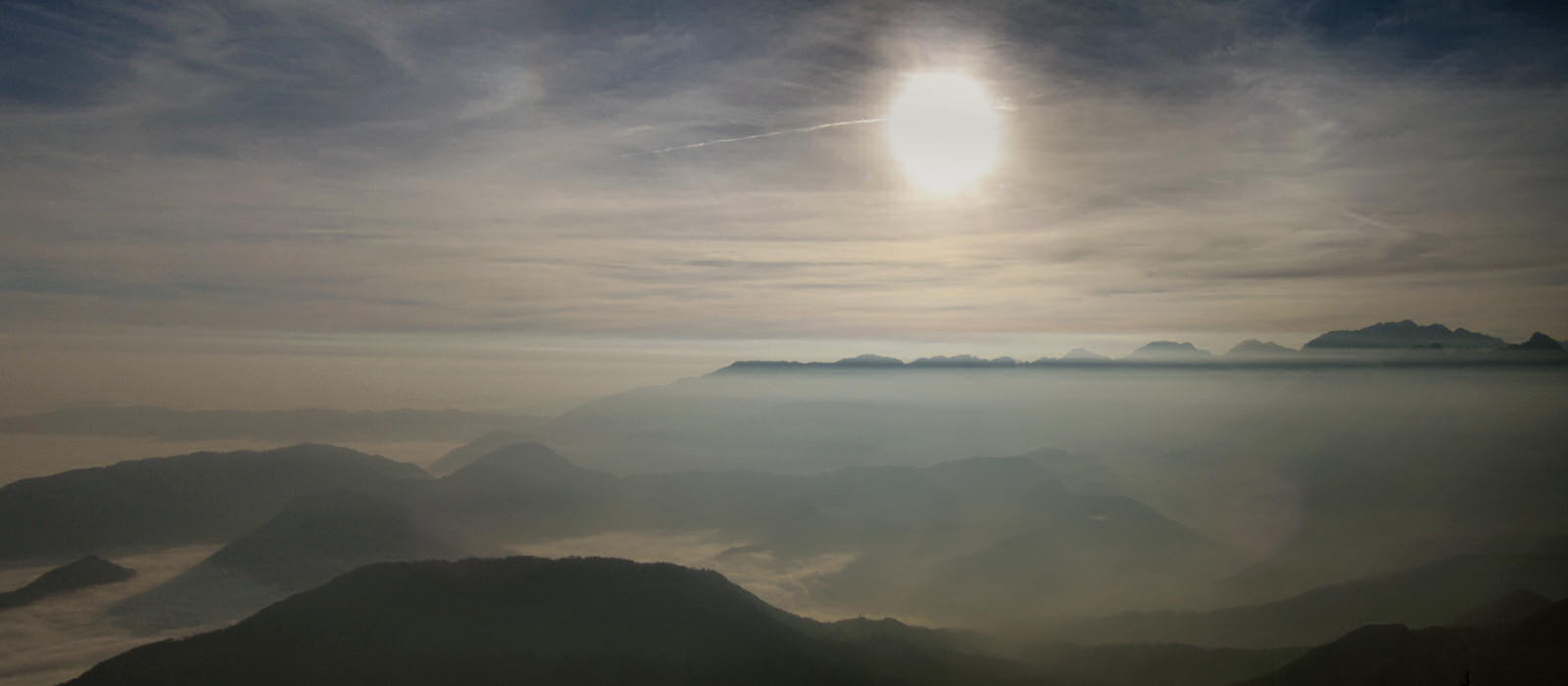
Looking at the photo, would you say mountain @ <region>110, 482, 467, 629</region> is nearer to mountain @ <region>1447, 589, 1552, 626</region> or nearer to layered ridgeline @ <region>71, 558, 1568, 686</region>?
layered ridgeline @ <region>71, 558, 1568, 686</region>

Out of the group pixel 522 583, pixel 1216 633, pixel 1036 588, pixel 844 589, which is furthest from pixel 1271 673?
pixel 844 589

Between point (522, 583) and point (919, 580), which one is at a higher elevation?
point (522, 583)

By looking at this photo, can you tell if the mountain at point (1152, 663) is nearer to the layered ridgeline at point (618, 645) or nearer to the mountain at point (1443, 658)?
the layered ridgeline at point (618, 645)

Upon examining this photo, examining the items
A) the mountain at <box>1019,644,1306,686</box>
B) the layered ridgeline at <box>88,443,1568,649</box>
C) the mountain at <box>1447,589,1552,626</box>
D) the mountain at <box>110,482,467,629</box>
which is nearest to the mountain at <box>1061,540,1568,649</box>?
the layered ridgeline at <box>88,443,1568,649</box>

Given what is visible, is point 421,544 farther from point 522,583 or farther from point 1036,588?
point 1036,588

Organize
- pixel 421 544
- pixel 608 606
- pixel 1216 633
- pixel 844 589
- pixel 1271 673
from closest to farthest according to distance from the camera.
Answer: pixel 608 606, pixel 1271 673, pixel 1216 633, pixel 421 544, pixel 844 589

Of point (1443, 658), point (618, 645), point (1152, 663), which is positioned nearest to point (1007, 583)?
point (1152, 663)
